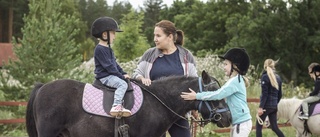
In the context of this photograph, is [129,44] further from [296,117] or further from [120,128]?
[120,128]

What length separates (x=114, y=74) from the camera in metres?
5.34

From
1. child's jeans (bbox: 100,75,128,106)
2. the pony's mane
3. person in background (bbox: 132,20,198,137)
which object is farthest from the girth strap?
the pony's mane

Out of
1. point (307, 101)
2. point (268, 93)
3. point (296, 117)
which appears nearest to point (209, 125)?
point (296, 117)

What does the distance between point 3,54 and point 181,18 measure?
17.6 meters

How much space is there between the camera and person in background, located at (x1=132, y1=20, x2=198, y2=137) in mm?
5781

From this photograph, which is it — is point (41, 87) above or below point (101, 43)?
below

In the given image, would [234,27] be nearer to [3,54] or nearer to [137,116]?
[3,54]

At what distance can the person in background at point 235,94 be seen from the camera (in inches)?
208

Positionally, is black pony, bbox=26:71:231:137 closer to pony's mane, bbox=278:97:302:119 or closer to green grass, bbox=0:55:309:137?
green grass, bbox=0:55:309:137

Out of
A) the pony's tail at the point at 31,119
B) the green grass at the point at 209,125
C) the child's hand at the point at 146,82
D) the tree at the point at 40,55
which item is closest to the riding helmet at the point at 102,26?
the child's hand at the point at 146,82

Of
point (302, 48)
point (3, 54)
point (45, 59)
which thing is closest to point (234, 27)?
point (302, 48)

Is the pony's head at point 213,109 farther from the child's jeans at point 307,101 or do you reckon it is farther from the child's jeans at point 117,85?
the child's jeans at point 307,101

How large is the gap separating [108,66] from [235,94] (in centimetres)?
144

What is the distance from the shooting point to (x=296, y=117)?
37.1 feet
